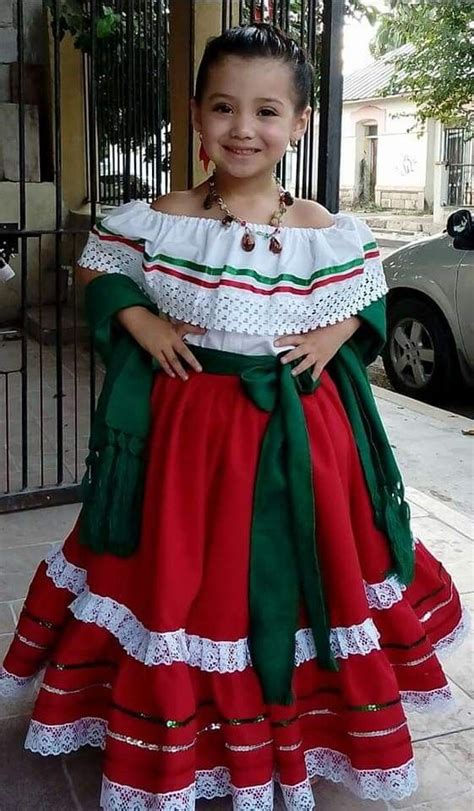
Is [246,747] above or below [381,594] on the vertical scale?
below

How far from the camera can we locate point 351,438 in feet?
6.27

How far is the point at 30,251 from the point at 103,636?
5.84 meters

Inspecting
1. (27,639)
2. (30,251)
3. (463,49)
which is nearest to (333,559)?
(27,639)

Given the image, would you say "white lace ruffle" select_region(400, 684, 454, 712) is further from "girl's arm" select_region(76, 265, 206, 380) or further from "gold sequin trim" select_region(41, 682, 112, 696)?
"girl's arm" select_region(76, 265, 206, 380)

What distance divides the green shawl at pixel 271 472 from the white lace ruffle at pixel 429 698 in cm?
24

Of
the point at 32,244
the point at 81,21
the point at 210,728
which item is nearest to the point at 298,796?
the point at 210,728

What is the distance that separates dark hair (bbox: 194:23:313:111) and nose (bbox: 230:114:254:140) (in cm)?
10

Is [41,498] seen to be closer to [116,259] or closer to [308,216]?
[116,259]

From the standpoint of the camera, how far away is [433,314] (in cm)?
568

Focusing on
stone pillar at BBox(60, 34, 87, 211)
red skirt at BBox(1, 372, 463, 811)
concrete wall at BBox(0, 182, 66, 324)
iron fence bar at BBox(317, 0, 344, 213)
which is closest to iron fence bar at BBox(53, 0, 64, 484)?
iron fence bar at BBox(317, 0, 344, 213)

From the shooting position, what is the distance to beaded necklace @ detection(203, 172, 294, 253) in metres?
1.78

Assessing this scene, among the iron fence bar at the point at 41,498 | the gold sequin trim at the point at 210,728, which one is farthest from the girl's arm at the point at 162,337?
the iron fence bar at the point at 41,498

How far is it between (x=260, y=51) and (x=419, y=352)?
4222 mm

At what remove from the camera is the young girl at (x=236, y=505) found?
175cm
